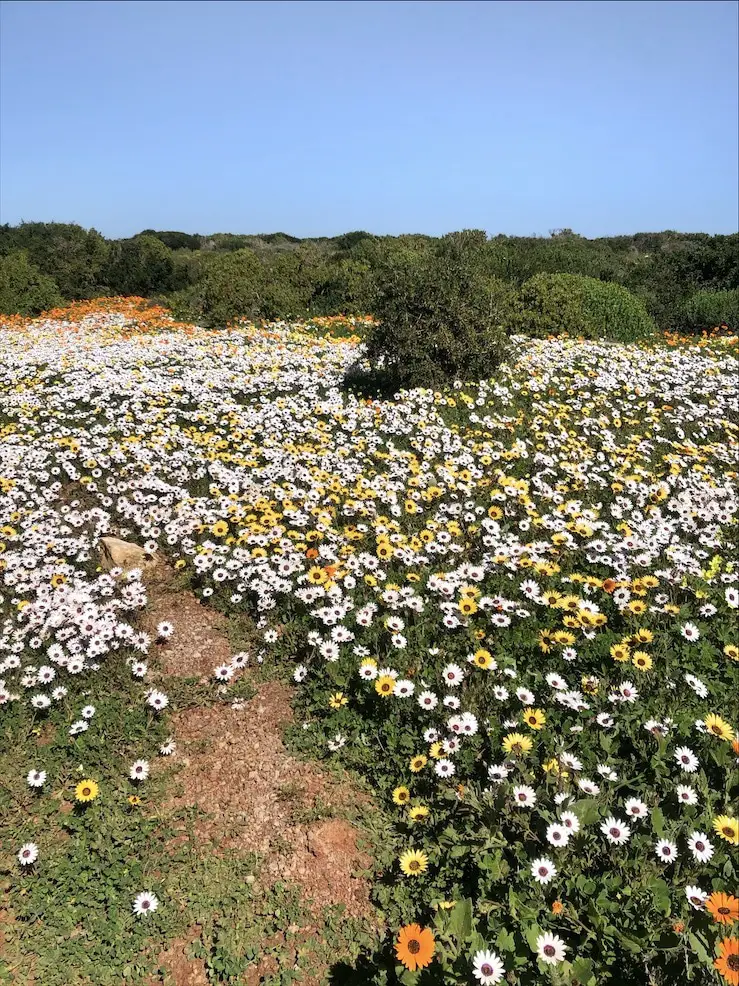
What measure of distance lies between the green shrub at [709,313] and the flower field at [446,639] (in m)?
9.71

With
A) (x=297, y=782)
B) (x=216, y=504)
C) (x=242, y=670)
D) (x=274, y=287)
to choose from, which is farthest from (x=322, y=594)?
(x=274, y=287)

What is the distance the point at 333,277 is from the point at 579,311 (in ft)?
31.2

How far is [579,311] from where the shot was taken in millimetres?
14781

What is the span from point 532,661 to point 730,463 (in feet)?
16.0

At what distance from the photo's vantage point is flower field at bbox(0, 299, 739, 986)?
9.55ft

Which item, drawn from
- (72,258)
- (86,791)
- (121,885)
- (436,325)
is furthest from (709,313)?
(72,258)

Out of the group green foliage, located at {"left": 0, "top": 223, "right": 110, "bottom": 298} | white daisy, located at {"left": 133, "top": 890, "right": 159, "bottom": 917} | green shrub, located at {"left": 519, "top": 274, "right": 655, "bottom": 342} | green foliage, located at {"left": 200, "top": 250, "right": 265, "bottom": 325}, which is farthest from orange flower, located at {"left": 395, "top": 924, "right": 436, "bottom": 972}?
green foliage, located at {"left": 0, "top": 223, "right": 110, "bottom": 298}

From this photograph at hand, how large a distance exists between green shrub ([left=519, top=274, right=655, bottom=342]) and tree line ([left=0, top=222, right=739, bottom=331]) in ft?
0.33

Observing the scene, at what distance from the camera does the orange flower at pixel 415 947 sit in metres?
2.48

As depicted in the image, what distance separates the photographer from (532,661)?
432 cm

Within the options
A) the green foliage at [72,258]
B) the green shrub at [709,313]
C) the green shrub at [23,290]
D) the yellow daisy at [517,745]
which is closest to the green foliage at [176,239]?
the green foliage at [72,258]

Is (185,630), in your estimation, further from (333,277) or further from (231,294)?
(333,277)

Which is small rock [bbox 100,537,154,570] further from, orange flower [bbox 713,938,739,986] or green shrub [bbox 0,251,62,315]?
green shrub [bbox 0,251,62,315]

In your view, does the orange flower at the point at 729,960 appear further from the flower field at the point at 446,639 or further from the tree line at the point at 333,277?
the tree line at the point at 333,277
